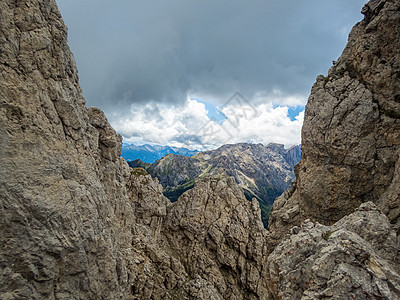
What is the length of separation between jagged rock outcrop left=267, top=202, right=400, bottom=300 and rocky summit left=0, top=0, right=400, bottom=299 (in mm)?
64

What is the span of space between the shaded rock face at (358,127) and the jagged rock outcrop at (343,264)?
633cm

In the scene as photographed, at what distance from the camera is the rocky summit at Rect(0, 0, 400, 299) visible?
1416 centimetres

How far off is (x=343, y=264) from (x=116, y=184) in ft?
133

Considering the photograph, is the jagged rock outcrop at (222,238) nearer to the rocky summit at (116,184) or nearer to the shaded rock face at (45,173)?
A: the rocky summit at (116,184)

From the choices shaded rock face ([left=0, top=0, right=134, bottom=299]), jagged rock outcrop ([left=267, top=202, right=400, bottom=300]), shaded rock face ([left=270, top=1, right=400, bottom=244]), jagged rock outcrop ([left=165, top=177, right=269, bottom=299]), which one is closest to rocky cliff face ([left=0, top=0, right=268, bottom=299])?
shaded rock face ([left=0, top=0, right=134, bottom=299])

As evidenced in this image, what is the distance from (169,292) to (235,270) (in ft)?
79.5

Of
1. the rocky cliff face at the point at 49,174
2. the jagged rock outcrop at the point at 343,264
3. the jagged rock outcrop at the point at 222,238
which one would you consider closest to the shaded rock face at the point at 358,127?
the jagged rock outcrop at the point at 343,264

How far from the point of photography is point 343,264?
1145 cm

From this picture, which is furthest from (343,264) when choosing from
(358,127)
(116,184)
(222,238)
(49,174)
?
(222,238)

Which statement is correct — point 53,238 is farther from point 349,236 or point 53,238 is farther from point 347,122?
point 347,122

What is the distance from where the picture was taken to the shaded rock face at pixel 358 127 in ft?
79.8

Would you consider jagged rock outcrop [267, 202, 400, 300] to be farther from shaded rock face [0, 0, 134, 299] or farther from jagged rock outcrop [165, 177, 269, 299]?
jagged rock outcrop [165, 177, 269, 299]

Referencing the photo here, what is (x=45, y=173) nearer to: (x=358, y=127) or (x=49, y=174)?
(x=49, y=174)

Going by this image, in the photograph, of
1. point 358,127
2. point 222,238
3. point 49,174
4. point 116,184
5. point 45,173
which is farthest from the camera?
point 222,238
